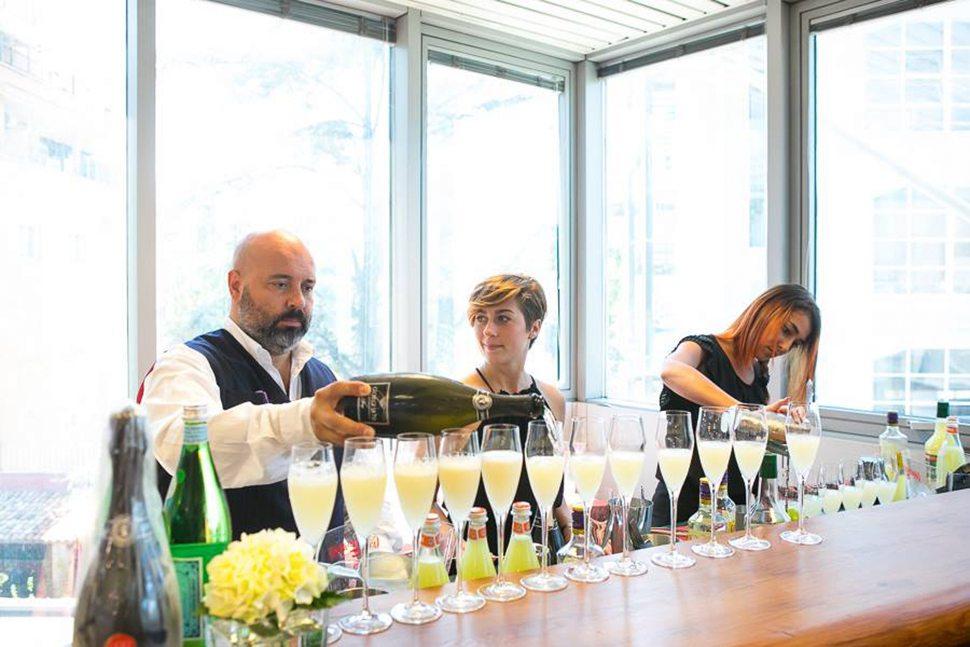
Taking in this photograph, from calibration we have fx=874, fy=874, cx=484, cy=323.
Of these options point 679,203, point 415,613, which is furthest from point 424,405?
point 679,203

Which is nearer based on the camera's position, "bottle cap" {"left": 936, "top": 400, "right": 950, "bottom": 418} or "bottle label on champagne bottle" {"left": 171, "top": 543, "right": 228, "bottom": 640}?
"bottle label on champagne bottle" {"left": 171, "top": 543, "right": 228, "bottom": 640}

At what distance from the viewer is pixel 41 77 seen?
9.65 feet

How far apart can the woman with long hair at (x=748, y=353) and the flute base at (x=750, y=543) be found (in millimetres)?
970

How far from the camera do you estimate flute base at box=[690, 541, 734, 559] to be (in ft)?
4.62

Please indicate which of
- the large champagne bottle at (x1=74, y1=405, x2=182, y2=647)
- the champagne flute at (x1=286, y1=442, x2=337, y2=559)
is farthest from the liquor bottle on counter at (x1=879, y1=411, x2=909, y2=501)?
the large champagne bottle at (x1=74, y1=405, x2=182, y2=647)

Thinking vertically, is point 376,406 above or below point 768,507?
above

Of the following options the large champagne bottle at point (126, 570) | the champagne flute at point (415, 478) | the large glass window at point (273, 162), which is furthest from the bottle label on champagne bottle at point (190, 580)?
the large glass window at point (273, 162)

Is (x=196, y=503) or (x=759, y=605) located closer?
(x=196, y=503)

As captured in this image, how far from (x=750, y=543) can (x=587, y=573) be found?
1.14 feet

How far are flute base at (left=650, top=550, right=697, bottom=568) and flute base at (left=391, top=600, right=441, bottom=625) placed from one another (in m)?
0.40

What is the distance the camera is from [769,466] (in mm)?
1605

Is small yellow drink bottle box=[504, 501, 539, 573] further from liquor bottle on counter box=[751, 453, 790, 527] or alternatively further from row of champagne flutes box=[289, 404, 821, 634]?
liquor bottle on counter box=[751, 453, 790, 527]

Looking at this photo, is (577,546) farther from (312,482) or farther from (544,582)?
(312,482)

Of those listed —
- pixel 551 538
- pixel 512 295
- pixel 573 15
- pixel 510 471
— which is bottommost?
pixel 551 538
